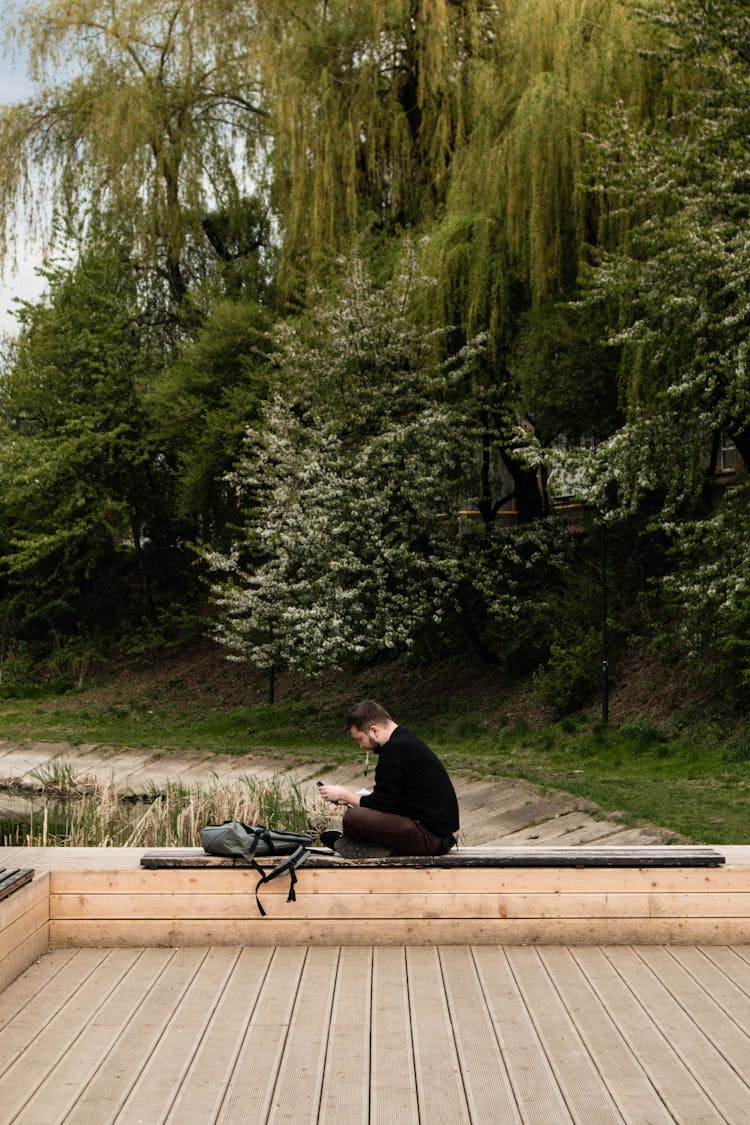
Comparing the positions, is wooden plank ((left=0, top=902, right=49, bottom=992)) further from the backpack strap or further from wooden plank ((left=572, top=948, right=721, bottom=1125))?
wooden plank ((left=572, top=948, right=721, bottom=1125))

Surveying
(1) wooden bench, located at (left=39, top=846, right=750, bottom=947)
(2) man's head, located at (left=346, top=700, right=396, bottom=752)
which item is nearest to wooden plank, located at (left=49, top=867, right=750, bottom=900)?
(1) wooden bench, located at (left=39, top=846, right=750, bottom=947)

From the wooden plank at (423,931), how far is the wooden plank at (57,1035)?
0.81ft

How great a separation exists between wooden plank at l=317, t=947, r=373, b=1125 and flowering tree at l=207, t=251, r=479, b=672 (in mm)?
12362

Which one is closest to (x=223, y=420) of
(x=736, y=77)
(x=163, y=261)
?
(x=163, y=261)

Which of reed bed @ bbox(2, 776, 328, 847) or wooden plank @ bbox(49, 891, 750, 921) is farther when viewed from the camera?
reed bed @ bbox(2, 776, 328, 847)

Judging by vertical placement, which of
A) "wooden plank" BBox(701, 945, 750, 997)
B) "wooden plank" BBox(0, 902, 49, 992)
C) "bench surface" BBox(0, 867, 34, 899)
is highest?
"bench surface" BBox(0, 867, 34, 899)

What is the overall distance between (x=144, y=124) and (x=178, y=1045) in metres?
24.0

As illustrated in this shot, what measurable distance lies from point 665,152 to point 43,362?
16.2 meters

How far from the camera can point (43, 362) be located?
91.6 ft

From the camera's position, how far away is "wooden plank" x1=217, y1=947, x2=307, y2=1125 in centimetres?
458

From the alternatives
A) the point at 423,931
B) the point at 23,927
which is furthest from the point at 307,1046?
the point at 23,927

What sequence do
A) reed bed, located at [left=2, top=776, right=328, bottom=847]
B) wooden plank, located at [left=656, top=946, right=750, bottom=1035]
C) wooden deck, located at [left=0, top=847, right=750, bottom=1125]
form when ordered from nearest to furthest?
wooden deck, located at [left=0, top=847, right=750, bottom=1125]
wooden plank, located at [left=656, top=946, right=750, bottom=1035]
reed bed, located at [left=2, top=776, right=328, bottom=847]

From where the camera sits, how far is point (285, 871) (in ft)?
21.3

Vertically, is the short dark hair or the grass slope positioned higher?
the short dark hair
